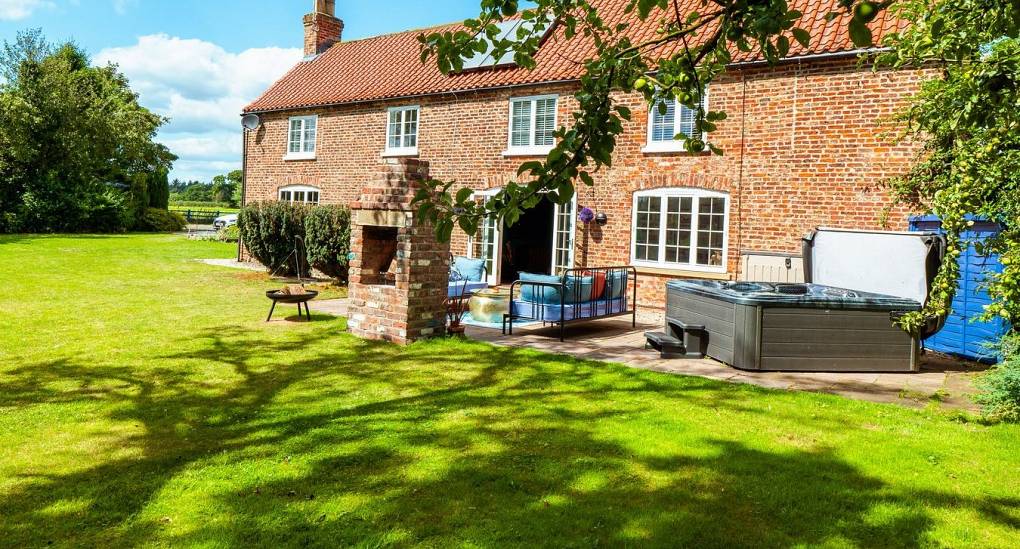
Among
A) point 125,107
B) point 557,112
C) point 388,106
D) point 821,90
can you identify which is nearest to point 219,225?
point 125,107

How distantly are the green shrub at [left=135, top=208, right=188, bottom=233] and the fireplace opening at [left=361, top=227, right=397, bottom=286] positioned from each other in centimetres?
3484

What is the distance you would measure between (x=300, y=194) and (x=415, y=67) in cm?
543

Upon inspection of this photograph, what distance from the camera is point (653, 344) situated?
32.7 ft

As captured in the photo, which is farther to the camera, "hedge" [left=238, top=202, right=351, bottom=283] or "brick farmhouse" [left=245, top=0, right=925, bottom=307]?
"hedge" [left=238, top=202, right=351, bottom=283]

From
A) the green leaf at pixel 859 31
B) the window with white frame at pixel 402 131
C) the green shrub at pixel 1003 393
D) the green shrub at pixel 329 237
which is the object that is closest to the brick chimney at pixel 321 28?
the window with white frame at pixel 402 131

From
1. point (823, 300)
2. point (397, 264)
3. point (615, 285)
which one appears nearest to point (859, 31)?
point (823, 300)

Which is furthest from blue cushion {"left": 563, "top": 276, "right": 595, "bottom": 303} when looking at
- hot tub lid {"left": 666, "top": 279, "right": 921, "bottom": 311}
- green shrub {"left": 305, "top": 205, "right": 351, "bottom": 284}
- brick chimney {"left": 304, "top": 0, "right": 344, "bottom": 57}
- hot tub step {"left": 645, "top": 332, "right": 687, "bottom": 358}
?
brick chimney {"left": 304, "top": 0, "right": 344, "bottom": 57}

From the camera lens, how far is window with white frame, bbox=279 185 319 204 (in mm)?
21359

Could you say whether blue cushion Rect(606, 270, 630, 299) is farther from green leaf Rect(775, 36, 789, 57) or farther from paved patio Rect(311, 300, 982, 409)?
green leaf Rect(775, 36, 789, 57)

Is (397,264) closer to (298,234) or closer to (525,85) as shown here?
(525,85)

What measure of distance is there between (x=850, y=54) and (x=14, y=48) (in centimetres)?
3909

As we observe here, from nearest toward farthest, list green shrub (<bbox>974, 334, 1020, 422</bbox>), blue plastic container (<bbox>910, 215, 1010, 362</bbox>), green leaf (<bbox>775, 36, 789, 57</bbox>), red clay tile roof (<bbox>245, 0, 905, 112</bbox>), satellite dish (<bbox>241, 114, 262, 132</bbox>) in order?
1. green leaf (<bbox>775, 36, 789, 57</bbox>)
2. green shrub (<bbox>974, 334, 1020, 422</bbox>)
3. blue plastic container (<bbox>910, 215, 1010, 362</bbox>)
4. red clay tile roof (<bbox>245, 0, 905, 112</bbox>)
5. satellite dish (<bbox>241, 114, 262, 132</bbox>)

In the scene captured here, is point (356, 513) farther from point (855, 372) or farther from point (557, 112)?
point (557, 112)

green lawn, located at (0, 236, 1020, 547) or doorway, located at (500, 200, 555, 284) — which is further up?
doorway, located at (500, 200, 555, 284)
